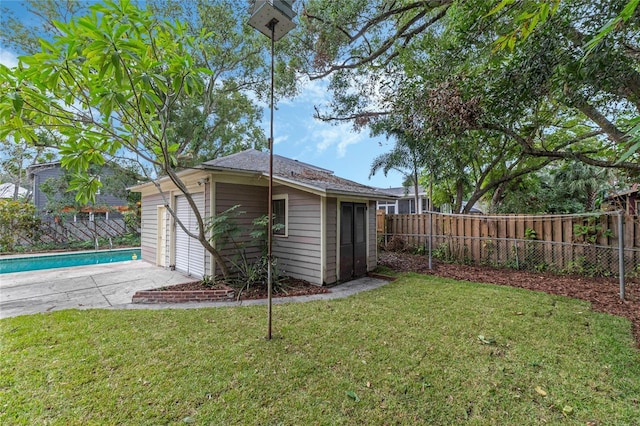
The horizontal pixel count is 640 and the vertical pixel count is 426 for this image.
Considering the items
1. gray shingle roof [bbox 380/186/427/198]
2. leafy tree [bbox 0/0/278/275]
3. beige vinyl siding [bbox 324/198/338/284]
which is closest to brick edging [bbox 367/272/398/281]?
beige vinyl siding [bbox 324/198/338/284]

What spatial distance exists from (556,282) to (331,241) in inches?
212

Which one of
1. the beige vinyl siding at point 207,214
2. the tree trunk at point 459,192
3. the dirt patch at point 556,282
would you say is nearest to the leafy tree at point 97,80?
the beige vinyl siding at point 207,214

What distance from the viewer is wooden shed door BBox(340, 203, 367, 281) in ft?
22.7

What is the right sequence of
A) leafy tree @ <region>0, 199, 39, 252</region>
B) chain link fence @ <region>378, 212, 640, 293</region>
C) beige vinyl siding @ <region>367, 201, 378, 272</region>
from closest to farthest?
chain link fence @ <region>378, 212, 640, 293</region>
beige vinyl siding @ <region>367, 201, 378, 272</region>
leafy tree @ <region>0, 199, 39, 252</region>

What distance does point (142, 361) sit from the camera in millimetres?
3080

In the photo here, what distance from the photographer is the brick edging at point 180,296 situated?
5.32 metres

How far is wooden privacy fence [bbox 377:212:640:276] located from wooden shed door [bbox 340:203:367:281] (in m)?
1.99

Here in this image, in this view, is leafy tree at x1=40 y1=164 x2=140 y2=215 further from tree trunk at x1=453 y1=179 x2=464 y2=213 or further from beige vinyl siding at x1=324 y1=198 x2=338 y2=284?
tree trunk at x1=453 y1=179 x2=464 y2=213

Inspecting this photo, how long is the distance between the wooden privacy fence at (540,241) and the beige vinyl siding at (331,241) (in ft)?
9.79

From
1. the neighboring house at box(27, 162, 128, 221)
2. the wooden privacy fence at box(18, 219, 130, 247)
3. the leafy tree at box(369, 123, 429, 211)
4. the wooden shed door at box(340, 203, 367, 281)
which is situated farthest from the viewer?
the neighboring house at box(27, 162, 128, 221)

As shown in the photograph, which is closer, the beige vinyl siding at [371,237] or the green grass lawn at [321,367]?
the green grass lawn at [321,367]

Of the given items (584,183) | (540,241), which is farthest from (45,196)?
(584,183)

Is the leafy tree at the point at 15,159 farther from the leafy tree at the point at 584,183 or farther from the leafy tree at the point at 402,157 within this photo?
the leafy tree at the point at 584,183

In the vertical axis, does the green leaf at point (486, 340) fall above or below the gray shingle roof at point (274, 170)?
below
